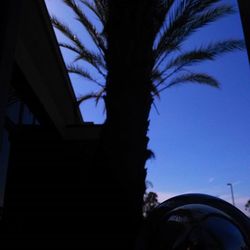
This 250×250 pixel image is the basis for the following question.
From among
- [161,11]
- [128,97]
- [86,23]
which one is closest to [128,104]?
[128,97]

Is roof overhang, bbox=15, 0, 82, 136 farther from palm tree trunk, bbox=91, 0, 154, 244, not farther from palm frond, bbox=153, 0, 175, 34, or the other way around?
palm frond, bbox=153, 0, 175, 34

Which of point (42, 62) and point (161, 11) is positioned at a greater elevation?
point (161, 11)

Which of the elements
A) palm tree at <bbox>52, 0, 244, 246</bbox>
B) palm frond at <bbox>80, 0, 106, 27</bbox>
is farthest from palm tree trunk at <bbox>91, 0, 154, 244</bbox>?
palm frond at <bbox>80, 0, 106, 27</bbox>

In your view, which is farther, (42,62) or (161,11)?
(161,11)

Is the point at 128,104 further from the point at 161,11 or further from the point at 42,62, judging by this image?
the point at 161,11

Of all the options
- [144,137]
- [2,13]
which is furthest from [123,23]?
[2,13]

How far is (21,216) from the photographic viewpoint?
670 cm

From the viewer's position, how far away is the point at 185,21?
8.43m

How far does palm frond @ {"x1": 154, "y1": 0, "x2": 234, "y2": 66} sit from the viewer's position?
8219mm

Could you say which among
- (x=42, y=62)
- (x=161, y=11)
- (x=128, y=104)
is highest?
(x=161, y=11)

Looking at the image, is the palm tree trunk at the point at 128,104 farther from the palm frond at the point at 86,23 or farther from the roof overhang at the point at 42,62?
the palm frond at the point at 86,23

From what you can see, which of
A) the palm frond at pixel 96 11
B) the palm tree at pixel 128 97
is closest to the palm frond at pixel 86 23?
the palm frond at pixel 96 11

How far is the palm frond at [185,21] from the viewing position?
8219 mm

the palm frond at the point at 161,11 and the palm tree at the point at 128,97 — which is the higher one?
the palm frond at the point at 161,11
